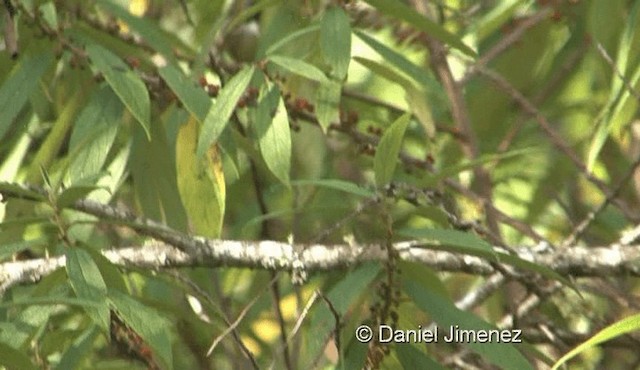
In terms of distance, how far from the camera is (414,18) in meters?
2.36

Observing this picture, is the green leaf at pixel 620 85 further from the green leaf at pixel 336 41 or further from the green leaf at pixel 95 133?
the green leaf at pixel 95 133

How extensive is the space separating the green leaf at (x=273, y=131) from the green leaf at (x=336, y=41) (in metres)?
0.10

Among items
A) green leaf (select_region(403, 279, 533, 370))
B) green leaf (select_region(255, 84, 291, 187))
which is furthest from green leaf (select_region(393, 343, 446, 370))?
green leaf (select_region(255, 84, 291, 187))

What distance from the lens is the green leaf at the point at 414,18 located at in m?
2.34

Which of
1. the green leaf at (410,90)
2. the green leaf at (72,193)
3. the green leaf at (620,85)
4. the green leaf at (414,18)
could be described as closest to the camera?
the green leaf at (72,193)

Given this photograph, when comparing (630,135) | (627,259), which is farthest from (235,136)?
(630,135)

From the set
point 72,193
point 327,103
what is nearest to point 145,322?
point 72,193

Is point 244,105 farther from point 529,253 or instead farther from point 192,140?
point 529,253

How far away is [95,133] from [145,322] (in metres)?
0.46

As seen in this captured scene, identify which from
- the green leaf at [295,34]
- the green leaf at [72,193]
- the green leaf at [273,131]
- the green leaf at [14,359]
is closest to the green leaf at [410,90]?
the green leaf at [295,34]

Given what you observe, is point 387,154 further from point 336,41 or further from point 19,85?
point 19,85

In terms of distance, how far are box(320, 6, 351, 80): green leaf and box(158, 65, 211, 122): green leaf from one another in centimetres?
20

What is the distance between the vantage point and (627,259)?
87.4 inches

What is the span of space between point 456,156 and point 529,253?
3.75 feet
